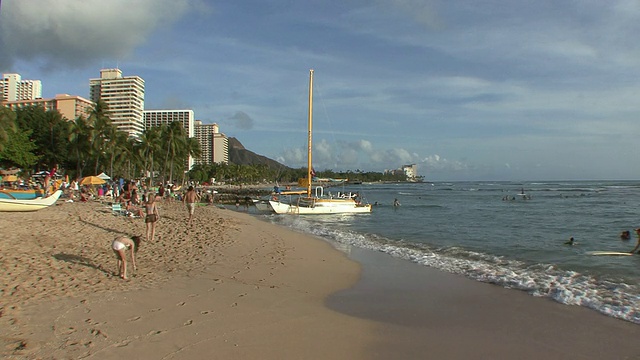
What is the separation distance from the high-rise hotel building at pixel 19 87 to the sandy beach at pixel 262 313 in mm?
134556

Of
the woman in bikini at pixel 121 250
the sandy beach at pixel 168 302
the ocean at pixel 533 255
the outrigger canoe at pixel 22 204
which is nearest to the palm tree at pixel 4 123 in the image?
the outrigger canoe at pixel 22 204

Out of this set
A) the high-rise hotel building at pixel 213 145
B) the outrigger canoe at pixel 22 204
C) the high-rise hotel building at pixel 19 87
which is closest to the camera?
the outrigger canoe at pixel 22 204

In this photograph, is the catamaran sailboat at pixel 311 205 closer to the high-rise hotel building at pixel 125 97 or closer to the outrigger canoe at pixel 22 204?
the outrigger canoe at pixel 22 204

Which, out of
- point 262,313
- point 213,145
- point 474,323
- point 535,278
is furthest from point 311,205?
point 213,145

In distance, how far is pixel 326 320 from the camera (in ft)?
20.9

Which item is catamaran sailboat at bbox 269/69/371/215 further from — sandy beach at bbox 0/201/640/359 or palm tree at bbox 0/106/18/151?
palm tree at bbox 0/106/18/151

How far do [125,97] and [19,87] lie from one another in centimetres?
3905

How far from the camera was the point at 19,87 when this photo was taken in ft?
403

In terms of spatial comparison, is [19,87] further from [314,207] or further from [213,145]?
[314,207]

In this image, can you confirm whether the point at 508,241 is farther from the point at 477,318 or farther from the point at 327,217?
the point at 327,217

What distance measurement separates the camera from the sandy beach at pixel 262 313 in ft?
16.8

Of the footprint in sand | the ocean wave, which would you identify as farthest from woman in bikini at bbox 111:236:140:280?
the ocean wave

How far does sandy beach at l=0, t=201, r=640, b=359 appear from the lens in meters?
5.11

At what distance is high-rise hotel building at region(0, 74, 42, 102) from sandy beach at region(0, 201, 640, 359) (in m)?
135
